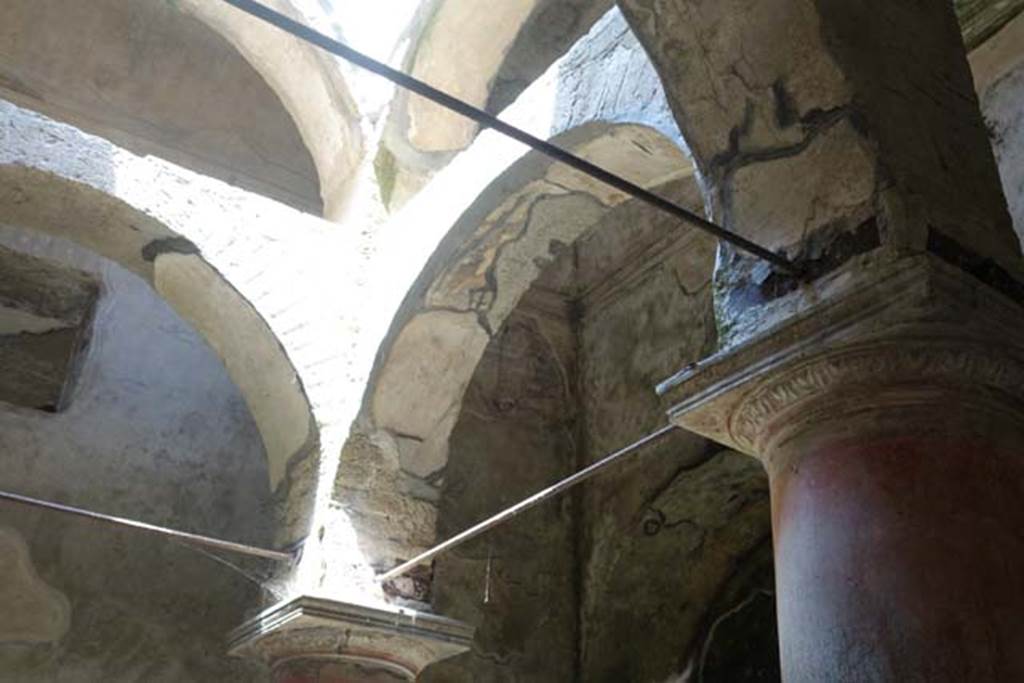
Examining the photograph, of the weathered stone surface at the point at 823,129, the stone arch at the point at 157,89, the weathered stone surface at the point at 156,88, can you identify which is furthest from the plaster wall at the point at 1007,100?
the weathered stone surface at the point at 156,88

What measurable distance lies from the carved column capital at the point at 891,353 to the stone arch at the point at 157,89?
4506 millimetres

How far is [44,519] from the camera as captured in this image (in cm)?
603

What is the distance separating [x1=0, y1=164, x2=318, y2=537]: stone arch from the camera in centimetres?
461

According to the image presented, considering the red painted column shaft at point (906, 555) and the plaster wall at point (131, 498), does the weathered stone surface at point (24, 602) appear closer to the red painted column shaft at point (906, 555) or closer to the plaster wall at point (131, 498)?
the plaster wall at point (131, 498)

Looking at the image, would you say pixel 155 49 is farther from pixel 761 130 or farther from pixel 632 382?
pixel 761 130

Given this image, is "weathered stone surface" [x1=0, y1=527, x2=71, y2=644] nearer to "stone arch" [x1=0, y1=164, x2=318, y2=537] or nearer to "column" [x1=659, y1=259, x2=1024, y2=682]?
"stone arch" [x1=0, y1=164, x2=318, y2=537]

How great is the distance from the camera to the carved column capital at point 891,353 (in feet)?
7.41

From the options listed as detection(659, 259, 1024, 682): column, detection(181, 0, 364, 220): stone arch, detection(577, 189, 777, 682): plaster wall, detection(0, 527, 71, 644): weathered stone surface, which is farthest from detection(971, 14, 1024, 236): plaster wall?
detection(0, 527, 71, 644): weathered stone surface

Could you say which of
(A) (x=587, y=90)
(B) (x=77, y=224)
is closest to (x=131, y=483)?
(B) (x=77, y=224)

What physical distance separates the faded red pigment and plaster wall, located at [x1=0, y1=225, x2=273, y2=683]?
13.8 ft

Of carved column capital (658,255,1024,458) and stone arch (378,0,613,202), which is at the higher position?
stone arch (378,0,613,202)

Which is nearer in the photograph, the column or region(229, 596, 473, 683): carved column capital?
the column

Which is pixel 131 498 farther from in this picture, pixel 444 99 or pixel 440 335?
pixel 444 99

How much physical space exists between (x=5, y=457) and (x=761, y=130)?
15.7 feet
